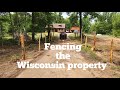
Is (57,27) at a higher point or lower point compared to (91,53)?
higher

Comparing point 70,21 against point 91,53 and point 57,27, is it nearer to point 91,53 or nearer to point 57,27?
point 57,27

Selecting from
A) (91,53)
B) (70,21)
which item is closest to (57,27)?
(70,21)

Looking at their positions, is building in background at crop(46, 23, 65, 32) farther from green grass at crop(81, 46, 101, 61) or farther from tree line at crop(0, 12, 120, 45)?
green grass at crop(81, 46, 101, 61)

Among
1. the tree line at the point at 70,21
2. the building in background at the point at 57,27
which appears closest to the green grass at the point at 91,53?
the tree line at the point at 70,21

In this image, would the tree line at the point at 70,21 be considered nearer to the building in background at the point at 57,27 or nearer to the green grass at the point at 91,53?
the building in background at the point at 57,27

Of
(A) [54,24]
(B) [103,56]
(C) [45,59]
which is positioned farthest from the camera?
(A) [54,24]

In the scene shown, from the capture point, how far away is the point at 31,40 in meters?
8.80

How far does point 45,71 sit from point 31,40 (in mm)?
1898
